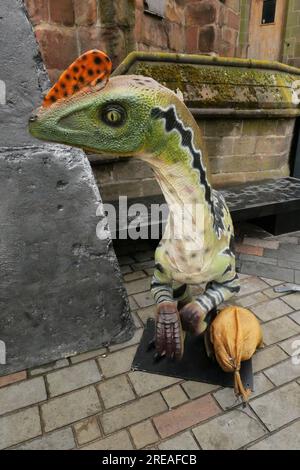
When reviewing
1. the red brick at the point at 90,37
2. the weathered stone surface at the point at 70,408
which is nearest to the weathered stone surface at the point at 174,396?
the weathered stone surface at the point at 70,408

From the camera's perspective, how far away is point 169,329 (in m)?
1.70

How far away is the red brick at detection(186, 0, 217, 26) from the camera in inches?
170

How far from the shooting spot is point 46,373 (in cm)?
209

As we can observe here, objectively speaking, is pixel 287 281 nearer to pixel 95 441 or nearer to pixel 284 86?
pixel 95 441

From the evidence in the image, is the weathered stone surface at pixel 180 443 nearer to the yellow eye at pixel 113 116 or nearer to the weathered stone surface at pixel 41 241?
the weathered stone surface at pixel 41 241

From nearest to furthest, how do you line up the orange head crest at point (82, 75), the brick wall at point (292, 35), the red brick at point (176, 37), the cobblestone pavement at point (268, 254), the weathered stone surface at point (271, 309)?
the orange head crest at point (82, 75), the weathered stone surface at point (271, 309), the cobblestone pavement at point (268, 254), the red brick at point (176, 37), the brick wall at point (292, 35)

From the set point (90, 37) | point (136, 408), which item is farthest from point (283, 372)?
point (90, 37)

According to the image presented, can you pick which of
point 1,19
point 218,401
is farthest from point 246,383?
point 1,19

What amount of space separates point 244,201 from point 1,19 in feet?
9.01

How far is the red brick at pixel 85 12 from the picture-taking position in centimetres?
318

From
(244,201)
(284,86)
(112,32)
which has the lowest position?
(244,201)

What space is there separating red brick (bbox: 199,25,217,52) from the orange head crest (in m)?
4.01

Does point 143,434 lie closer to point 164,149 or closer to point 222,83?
point 164,149

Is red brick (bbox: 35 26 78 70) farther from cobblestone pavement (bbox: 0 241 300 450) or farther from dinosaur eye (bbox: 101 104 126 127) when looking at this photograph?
cobblestone pavement (bbox: 0 241 300 450)
